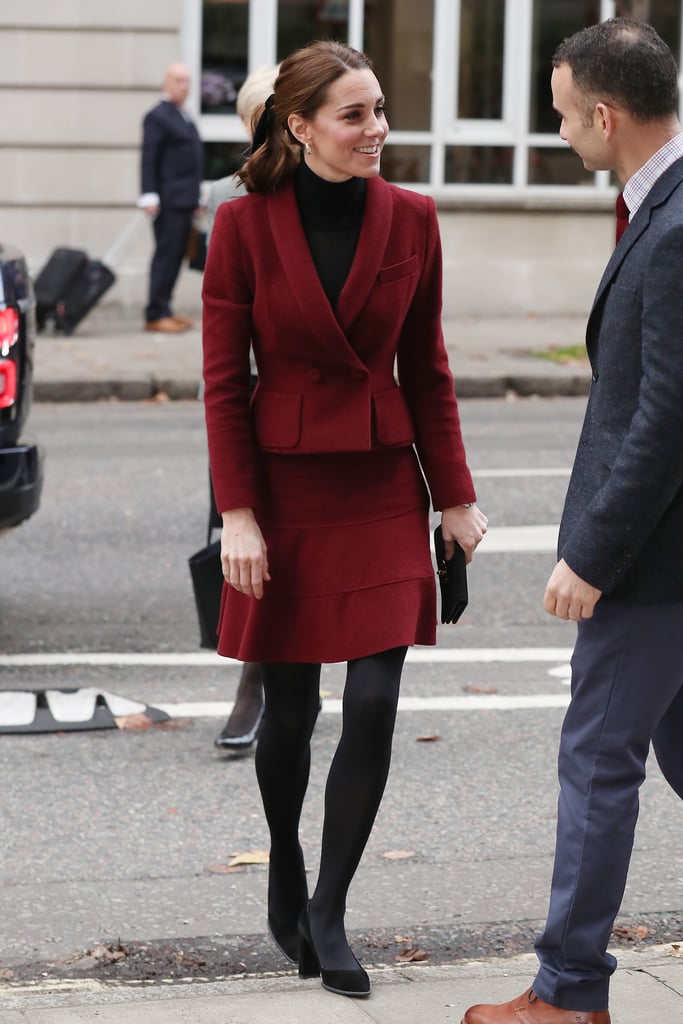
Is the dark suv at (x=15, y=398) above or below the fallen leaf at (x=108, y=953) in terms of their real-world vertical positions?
above

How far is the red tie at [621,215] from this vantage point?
327 centimetres

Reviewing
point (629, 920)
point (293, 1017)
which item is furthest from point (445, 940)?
point (293, 1017)

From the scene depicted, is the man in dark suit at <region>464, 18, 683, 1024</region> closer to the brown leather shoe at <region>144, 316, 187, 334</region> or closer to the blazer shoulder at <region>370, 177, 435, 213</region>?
the blazer shoulder at <region>370, 177, 435, 213</region>

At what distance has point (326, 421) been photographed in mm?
3621

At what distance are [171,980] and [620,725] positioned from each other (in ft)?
4.23

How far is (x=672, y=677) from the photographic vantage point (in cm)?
322

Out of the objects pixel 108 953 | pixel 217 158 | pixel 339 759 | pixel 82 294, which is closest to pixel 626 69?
pixel 339 759

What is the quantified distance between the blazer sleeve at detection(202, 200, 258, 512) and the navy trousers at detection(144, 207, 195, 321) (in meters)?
13.1

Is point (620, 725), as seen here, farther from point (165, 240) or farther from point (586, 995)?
point (165, 240)

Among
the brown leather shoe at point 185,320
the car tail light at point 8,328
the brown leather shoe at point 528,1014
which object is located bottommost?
the brown leather shoe at point 185,320

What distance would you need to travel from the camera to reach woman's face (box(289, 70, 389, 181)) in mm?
3588

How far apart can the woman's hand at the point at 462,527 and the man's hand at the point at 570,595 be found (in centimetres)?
62

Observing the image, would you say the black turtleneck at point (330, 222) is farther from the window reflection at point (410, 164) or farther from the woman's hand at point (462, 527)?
the window reflection at point (410, 164)

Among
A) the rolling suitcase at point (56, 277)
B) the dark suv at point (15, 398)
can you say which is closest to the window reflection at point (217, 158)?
the rolling suitcase at point (56, 277)
